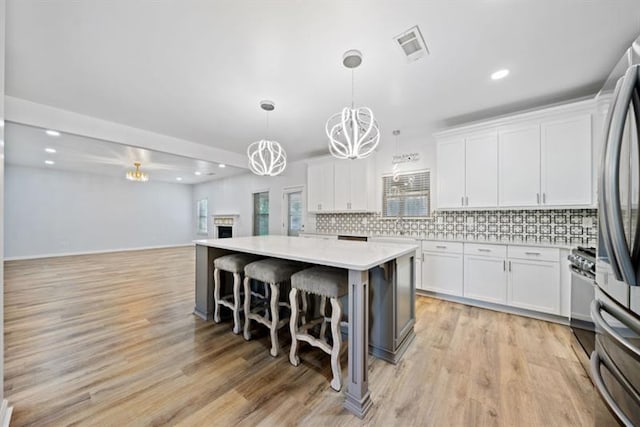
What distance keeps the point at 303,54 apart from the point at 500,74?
1.93 metres

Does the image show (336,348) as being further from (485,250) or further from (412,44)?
(485,250)

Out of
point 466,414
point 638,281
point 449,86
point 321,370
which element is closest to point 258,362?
point 321,370

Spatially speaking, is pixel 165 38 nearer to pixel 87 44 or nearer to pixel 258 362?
pixel 87 44

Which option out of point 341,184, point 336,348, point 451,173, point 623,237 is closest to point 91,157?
point 341,184

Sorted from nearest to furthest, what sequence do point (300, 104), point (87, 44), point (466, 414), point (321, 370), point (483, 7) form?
1. point (466, 414)
2. point (483, 7)
3. point (321, 370)
4. point (87, 44)
5. point (300, 104)

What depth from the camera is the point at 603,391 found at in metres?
0.87

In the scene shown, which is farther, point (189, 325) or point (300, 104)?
point (300, 104)

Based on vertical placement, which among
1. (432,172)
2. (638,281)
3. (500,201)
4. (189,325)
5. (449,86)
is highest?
(449,86)

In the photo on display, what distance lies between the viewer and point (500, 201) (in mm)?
2967

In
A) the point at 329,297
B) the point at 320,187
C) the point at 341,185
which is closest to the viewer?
the point at 329,297

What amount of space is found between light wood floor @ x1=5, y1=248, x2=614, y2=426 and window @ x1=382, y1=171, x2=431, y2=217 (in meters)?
1.68

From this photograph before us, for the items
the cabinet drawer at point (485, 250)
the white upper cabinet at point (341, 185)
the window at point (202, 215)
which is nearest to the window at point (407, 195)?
the white upper cabinet at point (341, 185)

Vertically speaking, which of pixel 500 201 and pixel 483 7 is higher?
pixel 483 7

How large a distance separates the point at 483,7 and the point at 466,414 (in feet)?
8.48
